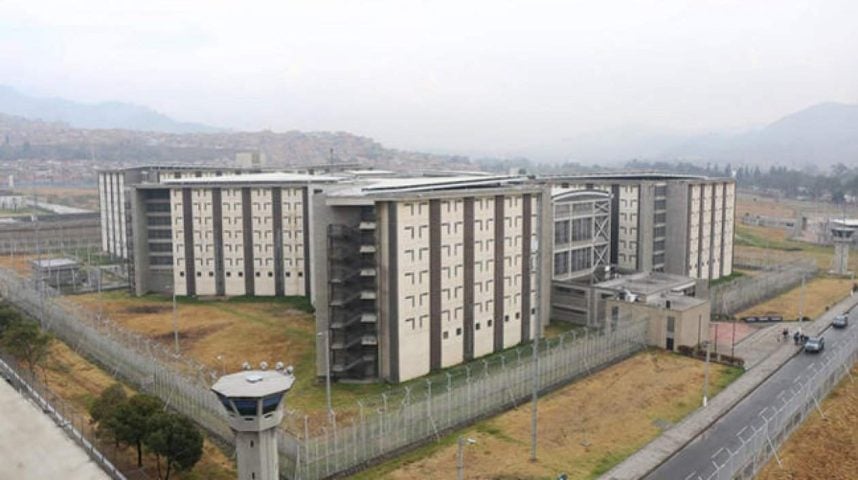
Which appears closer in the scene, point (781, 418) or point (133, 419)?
point (133, 419)

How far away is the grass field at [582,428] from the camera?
40.9 metres

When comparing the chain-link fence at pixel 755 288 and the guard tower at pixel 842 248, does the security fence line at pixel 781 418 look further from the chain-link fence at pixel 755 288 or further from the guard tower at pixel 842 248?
the guard tower at pixel 842 248

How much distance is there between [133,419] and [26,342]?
22.8 metres

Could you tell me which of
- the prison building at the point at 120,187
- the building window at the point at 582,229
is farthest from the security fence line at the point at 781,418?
the prison building at the point at 120,187

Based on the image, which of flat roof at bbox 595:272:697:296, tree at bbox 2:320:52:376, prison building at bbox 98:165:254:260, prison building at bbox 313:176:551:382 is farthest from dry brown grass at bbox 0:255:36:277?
flat roof at bbox 595:272:697:296

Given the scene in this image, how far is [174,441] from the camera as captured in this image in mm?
36812

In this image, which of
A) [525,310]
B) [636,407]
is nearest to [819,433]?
[636,407]

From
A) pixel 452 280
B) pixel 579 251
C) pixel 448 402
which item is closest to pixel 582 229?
pixel 579 251

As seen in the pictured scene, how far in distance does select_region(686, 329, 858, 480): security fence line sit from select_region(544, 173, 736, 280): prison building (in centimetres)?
2931

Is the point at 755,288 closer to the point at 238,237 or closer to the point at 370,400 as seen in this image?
the point at 370,400

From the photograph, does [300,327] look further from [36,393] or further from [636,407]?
[636,407]

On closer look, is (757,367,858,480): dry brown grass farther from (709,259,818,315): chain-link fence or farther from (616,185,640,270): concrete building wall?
(616,185,640,270): concrete building wall

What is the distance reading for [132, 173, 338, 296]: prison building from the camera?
91438mm

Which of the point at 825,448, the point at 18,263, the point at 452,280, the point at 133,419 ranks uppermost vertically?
the point at 452,280
